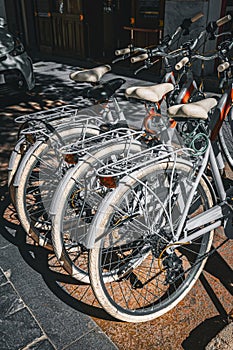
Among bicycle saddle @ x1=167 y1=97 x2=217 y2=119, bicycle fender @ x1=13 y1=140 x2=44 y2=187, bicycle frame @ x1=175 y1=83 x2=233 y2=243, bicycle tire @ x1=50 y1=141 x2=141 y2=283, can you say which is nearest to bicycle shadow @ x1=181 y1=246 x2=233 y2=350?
bicycle frame @ x1=175 y1=83 x2=233 y2=243

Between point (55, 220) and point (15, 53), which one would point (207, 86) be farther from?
point (55, 220)

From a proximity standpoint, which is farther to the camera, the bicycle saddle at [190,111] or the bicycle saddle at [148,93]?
the bicycle saddle at [148,93]

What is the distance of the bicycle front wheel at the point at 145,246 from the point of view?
2.12 metres

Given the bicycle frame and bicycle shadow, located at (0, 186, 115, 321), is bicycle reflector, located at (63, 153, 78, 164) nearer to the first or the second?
the bicycle frame

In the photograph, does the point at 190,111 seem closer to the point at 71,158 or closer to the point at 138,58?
the point at 71,158

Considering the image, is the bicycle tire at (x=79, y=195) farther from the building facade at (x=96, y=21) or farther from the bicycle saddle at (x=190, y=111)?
the building facade at (x=96, y=21)

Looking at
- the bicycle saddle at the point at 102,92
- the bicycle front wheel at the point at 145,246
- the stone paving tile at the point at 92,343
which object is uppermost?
the bicycle saddle at the point at 102,92

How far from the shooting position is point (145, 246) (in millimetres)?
2658

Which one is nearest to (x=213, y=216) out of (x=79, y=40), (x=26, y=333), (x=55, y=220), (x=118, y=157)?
(x=118, y=157)

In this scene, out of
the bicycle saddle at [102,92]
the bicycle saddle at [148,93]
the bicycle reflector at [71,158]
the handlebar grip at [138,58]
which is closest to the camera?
the bicycle reflector at [71,158]

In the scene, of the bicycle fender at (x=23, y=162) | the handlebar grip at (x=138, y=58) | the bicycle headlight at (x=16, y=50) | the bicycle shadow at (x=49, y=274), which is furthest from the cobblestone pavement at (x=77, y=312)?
the bicycle headlight at (x=16, y=50)

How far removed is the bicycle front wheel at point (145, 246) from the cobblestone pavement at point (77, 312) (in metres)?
0.13

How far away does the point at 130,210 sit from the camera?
257 centimetres

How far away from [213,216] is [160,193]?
42 cm
